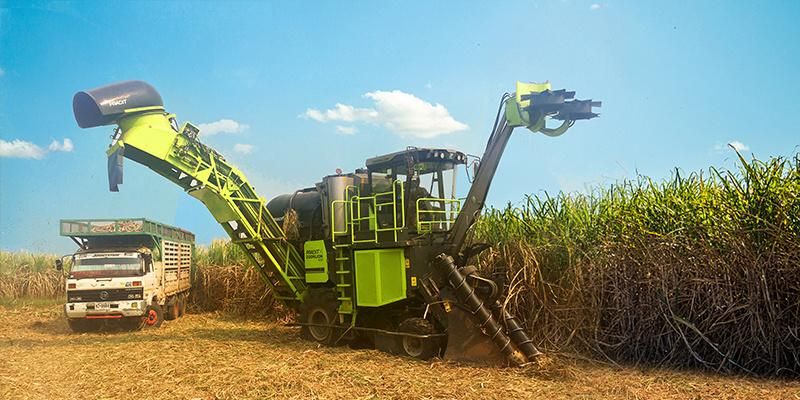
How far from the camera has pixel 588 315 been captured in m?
9.05

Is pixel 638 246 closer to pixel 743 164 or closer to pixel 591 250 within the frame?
pixel 591 250

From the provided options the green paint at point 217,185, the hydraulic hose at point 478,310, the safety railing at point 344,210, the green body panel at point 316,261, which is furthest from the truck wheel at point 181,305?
the hydraulic hose at point 478,310

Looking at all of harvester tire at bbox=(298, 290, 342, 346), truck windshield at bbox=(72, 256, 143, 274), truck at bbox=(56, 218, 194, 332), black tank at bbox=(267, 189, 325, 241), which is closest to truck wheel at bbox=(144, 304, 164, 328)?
truck at bbox=(56, 218, 194, 332)

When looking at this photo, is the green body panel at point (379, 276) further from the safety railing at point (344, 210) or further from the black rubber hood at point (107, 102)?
the black rubber hood at point (107, 102)

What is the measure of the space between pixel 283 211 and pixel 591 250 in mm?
6133

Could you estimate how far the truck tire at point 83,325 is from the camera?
13.3 meters

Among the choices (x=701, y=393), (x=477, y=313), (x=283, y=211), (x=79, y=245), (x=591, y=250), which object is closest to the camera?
(x=701, y=393)

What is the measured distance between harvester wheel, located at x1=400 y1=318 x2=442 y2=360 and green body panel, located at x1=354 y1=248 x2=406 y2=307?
421 mm

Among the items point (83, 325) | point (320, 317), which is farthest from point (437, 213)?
point (83, 325)

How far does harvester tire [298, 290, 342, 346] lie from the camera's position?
10.9 m

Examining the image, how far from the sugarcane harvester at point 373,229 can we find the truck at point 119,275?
282 cm

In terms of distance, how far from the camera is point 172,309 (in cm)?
1512

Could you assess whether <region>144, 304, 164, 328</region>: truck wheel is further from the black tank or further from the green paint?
the black tank

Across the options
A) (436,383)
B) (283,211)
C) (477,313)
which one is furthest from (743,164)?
(283,211)
